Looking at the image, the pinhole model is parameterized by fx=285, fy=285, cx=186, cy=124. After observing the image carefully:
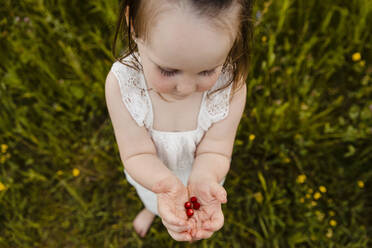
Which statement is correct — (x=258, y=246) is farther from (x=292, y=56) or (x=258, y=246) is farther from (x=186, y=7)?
(x=186, y=7)

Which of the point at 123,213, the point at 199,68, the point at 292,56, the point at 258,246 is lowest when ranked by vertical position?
the point at 258,246

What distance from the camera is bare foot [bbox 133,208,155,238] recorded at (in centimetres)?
177

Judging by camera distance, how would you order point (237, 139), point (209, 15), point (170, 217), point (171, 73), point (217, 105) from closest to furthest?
point (209, 15)
point (171, 73)
point (170, 217)
point (217, 105)
point (237, 139)

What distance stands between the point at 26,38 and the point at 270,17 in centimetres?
176

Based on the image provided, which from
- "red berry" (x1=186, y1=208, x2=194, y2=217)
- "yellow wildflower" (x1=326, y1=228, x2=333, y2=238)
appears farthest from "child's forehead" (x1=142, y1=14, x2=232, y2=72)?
"yellow wildflower" (x1=326, y1=228, x2=333, y2=238)

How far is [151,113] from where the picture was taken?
3.93 ft

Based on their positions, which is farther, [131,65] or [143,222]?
[143,222]

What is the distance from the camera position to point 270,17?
2.05 meters

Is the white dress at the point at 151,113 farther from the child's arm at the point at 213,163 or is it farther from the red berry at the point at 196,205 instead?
the red berry at the point at 196,205

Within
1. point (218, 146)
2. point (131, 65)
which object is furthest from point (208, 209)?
point (131, 65)

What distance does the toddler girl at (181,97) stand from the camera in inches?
28.7

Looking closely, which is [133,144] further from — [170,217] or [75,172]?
[75,172]

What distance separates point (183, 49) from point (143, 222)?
1347 mm

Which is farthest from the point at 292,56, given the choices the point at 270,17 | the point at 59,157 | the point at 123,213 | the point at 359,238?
the point at 59,157
